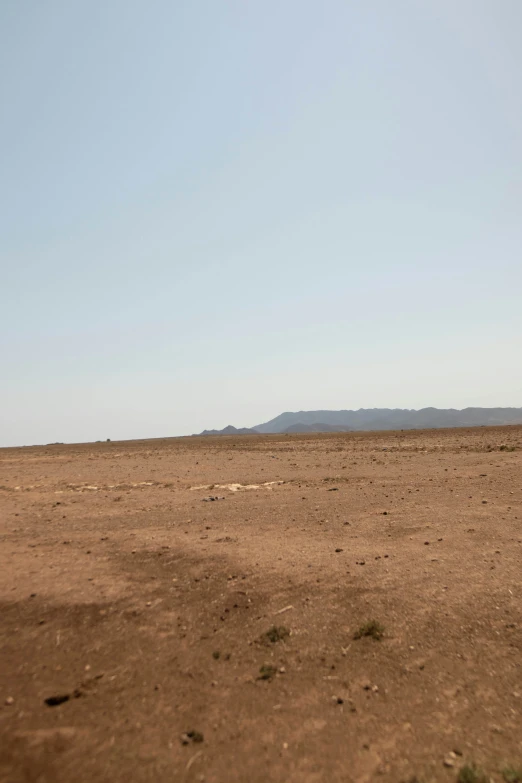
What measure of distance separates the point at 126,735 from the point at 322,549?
6295 millimetres

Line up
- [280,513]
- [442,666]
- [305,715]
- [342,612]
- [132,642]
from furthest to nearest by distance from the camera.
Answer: [280,513]
[342,612]
[132,642]
[442,666]
[305,715]

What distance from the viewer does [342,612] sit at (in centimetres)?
737

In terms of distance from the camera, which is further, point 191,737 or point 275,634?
point 275,634

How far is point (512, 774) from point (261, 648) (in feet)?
10.3

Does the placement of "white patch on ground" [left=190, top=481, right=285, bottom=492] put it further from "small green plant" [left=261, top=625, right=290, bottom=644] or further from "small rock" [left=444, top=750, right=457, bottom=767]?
"small rock" [left=444, top=750, right=457, bottom=767]

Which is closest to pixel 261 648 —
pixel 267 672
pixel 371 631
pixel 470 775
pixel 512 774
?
pixel 267 672

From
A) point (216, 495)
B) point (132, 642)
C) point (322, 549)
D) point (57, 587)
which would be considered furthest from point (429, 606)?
point (216, 495)

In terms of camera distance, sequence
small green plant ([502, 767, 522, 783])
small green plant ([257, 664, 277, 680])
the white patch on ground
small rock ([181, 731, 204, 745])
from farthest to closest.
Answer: the white patch on ground → small green plant ([257, 664, 277, 680]) → small rock ([181, 731, 204, 745]) → small green plant ([502, 767, 522, 783])

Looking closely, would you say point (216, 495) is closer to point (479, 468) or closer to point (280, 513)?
point (280, 513)

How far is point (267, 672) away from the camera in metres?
5.83

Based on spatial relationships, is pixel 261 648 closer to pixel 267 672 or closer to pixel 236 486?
pixel 267 672

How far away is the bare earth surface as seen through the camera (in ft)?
14.8

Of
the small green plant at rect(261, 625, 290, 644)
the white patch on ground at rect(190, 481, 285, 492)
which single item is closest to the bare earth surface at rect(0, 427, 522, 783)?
the small green plant at rect(261, 625, 290, 644)

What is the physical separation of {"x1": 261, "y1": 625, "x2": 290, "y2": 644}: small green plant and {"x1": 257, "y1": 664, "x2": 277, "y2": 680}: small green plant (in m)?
0.57
